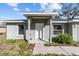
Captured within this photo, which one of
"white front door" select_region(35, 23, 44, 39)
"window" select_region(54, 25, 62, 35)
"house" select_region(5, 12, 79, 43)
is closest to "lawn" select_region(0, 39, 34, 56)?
"house" select_region(5, 12, 79, 43)

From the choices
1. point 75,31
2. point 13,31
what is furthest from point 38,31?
point 75,31

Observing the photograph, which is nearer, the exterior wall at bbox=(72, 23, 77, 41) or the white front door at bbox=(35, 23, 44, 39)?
the exterior wall at bbox=(72, 23, 77, 41)

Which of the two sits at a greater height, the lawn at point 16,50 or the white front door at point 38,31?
the white front door at point 38,31

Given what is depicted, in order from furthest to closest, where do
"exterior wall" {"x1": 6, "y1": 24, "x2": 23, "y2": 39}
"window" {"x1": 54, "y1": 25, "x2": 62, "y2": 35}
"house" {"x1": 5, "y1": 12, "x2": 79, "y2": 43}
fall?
"exterior wall" {"x1": 6, "y1": 24, "x2": 23, "y2": 39}, "window" {"x1": 54, "y1": 25, "x2": 62, "y2": 35}, "house" {"x1": 5, "y1": 12, "x2": 79, "y2": 43}

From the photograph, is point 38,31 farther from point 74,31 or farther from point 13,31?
point 74,31

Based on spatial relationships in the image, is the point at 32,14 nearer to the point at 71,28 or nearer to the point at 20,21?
the point at 20,21

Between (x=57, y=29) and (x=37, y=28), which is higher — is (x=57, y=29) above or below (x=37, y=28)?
below

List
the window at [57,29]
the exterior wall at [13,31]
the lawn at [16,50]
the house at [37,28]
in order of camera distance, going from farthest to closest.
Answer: the exterior wall at [13,31]
the window at [57,29]
the house at [37,28]
the lawn at [16,50]

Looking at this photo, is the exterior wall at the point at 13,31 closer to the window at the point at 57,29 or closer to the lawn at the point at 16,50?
the window at the point at 57,29

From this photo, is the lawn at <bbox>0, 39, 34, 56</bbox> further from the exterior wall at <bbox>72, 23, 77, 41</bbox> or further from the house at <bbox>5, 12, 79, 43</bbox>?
the exterior wall at <bbox>72, 23, 77, 41</bbox>

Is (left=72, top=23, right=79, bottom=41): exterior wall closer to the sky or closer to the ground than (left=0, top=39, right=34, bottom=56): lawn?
closer to the sky

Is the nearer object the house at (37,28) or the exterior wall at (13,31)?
the house at (37,28)

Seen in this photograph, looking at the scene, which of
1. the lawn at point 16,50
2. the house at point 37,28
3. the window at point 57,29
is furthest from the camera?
the window at point 57,29

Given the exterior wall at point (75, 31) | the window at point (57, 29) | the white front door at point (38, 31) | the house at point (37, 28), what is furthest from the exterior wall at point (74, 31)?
the white front door at point (38, 31)
